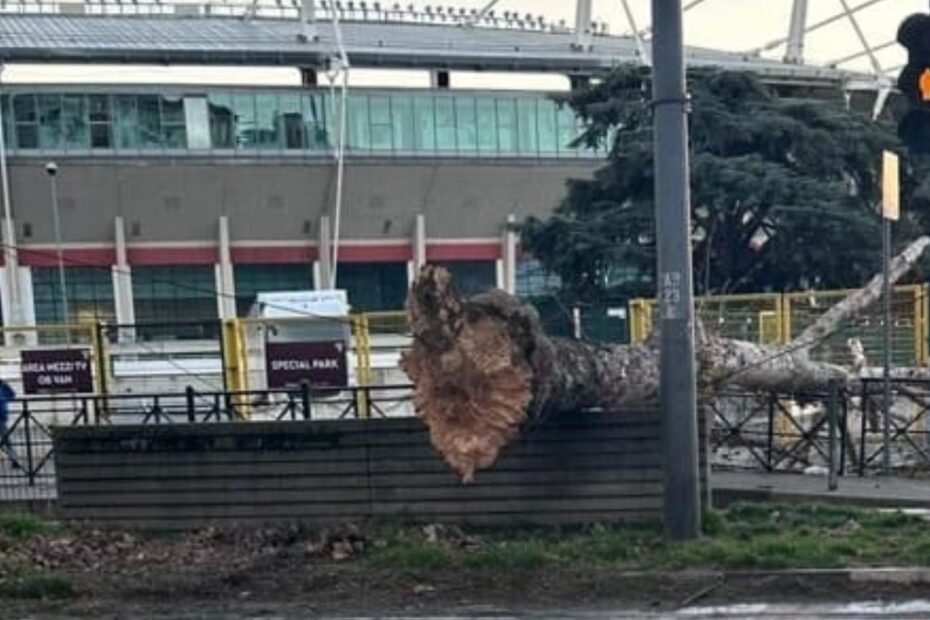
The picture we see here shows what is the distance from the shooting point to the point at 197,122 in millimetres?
55781

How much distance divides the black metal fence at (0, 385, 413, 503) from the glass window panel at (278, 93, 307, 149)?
135 feet

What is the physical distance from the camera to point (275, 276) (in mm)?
61375

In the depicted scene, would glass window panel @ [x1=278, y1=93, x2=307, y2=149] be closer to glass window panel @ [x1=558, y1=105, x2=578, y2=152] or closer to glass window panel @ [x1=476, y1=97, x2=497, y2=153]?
glass window panel @ [x1=476, y1=97, x2=497, y2=153]

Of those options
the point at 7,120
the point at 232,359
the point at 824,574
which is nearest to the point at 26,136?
the point at 7,120

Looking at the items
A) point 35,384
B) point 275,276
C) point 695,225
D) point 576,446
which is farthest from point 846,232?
point 275,276

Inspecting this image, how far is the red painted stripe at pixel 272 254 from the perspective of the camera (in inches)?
2350

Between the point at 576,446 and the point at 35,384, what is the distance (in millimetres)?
10127

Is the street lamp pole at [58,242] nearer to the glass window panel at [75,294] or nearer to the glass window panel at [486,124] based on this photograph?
the glass window panel at [75,294]

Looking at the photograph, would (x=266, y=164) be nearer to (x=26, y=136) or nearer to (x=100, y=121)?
(x=100, y=121)

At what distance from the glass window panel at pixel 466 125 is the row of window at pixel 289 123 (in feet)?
0.17

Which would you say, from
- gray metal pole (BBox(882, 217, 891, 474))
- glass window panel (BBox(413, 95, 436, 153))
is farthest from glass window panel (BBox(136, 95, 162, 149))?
gray metal pole (BBox(882, 217, 891, 474))

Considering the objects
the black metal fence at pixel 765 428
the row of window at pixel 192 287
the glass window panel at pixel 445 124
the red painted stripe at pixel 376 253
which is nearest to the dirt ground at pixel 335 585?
the black metal fence at pixel 765 428

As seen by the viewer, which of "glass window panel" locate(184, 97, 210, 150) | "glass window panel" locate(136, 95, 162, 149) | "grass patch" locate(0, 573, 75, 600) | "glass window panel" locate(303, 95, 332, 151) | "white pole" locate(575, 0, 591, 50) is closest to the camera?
"grass patch" locate(0, 573, 75, 600)

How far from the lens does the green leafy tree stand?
32.1 meters
